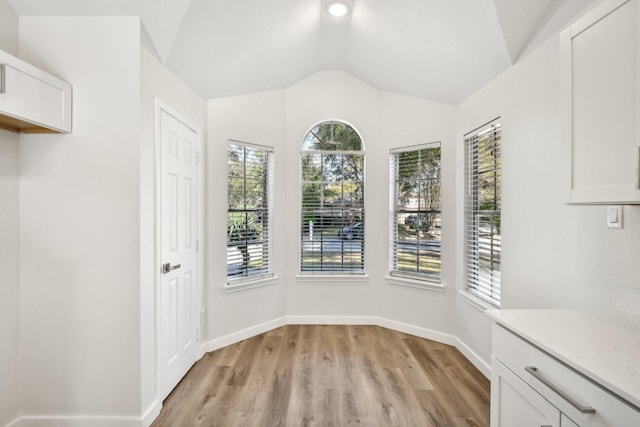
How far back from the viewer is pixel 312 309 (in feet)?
→ 12.6

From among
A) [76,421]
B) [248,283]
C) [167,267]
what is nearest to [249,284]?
[248,283]

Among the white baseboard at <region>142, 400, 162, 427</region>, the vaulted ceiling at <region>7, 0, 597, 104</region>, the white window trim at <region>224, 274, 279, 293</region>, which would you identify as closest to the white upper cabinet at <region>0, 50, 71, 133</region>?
the vaulted ceiling at <region>7, 0, 597, 104</region>

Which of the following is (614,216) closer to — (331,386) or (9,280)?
(331,386)

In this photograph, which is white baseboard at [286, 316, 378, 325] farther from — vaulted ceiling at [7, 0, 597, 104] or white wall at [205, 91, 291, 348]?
vaulted ceiling at [7, 0, 597, 104]

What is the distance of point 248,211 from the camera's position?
3465 mm

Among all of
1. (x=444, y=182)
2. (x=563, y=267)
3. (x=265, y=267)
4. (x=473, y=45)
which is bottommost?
(x=265, y=267)

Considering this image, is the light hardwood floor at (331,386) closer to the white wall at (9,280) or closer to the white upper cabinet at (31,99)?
the white wall at (9,280)

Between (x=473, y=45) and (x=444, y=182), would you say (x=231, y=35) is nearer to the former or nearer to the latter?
(x=473, y=45)

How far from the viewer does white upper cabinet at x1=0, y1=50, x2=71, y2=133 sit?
1.56 meters

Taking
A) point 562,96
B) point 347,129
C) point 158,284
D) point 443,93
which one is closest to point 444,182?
point 443,93

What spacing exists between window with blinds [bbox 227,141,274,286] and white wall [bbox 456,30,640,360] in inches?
85.3

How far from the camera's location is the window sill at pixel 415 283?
11.1ft

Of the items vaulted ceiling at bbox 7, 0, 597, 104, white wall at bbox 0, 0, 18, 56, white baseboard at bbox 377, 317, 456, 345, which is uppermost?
vaulted ceiling at bbox 7, 0, 597, 104

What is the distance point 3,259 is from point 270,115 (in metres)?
2.52
